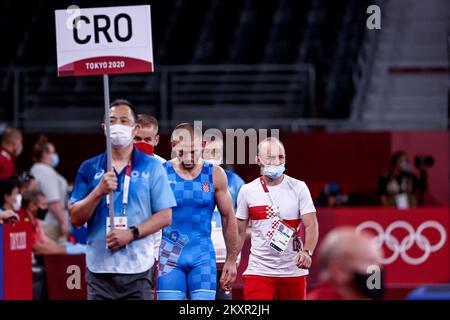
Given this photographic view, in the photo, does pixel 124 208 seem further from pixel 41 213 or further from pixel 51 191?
pixel 51 191

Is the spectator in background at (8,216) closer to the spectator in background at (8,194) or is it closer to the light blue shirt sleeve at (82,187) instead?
the spectator in background at (8,194)

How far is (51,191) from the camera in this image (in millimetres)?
14547

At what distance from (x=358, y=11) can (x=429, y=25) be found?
1725 mm

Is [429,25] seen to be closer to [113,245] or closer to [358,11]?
[358,11]

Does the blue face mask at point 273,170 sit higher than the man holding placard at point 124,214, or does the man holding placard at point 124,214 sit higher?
the blue face mask at point 273,170

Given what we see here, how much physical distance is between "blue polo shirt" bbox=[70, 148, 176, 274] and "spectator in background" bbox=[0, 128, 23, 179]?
20.4 ft

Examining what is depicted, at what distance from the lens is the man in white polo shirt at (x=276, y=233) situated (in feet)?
30.1

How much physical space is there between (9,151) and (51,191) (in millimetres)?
876

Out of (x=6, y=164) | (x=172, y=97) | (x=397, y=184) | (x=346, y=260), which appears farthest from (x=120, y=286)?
(x=172, y=97)

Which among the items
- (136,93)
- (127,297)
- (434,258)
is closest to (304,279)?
(127,297)

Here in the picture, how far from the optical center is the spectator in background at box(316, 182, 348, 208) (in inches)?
658

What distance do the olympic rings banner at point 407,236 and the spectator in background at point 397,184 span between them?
94 centimetres

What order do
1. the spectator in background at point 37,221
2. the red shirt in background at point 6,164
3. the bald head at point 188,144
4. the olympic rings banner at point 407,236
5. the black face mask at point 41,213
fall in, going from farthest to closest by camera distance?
the olympic rings banner at point 407,236
the red shirt in background at point 6,164
the black face mask at point 41,213
the spectator in background at point 37,221
the bald head at point 188,144

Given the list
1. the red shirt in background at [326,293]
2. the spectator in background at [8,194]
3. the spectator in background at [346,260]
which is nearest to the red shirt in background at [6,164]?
the spectator in background at [8,194]
